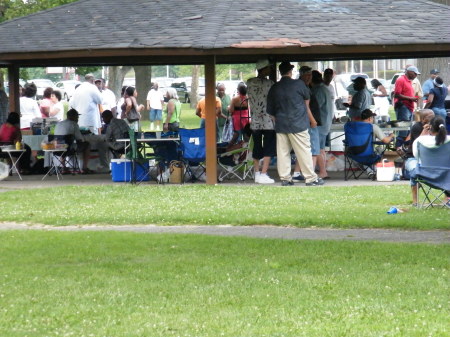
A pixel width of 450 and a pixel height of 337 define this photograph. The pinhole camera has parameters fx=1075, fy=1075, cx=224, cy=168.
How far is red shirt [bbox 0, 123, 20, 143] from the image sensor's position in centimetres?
2022

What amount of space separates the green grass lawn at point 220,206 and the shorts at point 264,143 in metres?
1.08

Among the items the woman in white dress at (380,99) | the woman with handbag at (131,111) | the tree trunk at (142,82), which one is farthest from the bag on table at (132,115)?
the tree trunk at (142,82)

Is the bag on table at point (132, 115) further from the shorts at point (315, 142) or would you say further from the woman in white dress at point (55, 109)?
the shorts at point (315, 142)

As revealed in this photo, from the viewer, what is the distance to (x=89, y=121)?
2408 centimetres

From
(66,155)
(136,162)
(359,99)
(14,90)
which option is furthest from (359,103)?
(14,90)

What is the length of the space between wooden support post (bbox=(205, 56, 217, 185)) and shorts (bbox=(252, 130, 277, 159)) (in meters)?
0.70

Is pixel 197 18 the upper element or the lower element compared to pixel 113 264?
upper

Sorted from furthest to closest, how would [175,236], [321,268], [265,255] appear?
1. [175,236]
2. [265,255]
3. [321,268]

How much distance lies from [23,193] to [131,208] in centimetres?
289

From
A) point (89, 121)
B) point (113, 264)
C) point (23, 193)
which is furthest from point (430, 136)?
point (89, 121)

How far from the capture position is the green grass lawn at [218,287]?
7.76 m

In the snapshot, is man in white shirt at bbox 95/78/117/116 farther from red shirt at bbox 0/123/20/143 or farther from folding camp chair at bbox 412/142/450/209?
folding camp chair at bbox 412/142/450/209

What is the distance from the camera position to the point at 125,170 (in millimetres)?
19156

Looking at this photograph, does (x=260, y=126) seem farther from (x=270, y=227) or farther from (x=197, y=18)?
(x=270, y=227)
